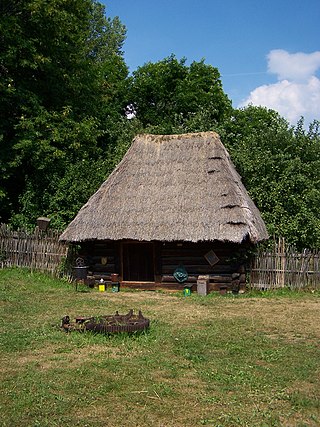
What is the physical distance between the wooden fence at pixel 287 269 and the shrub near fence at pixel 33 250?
6488 mm

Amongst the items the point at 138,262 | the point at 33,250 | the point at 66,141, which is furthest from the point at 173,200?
the point at 66,141

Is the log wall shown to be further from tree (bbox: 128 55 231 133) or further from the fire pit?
tree (bbox: 128 55 231 133)

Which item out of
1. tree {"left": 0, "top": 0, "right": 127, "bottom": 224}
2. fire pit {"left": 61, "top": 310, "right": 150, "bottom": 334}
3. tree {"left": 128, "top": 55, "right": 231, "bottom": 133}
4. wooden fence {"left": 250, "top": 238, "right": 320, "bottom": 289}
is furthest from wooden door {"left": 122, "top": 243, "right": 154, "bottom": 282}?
tree {"left": 128, "top": 55, "right": 231, "bottom": 133}

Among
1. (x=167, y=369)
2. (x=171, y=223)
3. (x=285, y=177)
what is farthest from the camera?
(x=285, y=177)

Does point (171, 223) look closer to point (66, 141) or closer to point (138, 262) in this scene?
point (138, 262)

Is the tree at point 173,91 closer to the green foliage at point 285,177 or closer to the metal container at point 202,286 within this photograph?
the green foliage at point 285,177

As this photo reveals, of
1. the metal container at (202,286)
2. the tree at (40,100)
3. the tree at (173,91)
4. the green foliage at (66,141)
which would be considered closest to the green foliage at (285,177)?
the green foliage at (66,141)

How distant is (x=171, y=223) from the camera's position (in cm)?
1512

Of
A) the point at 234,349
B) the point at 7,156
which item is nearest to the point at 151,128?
the point at 7,156

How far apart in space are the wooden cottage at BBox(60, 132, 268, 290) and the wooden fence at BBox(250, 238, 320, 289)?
1.89ft

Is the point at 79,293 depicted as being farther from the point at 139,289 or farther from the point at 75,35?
the point at 75,35

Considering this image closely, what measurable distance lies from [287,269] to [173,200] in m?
3.98

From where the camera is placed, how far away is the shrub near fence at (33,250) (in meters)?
17.1

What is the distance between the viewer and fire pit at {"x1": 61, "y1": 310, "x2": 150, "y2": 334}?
8680mm
